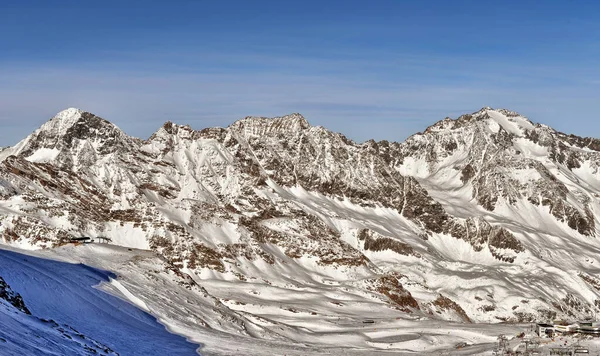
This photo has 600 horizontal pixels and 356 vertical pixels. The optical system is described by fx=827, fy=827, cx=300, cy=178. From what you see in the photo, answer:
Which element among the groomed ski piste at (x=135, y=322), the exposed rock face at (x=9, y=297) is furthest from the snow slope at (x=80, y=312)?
the exposed rock face at (x=9, y=297)

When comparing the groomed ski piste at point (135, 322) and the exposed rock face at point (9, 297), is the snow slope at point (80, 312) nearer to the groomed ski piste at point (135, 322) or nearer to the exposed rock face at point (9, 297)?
the groomed ski piste at point (135, 322)

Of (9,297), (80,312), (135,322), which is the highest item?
(9,297)

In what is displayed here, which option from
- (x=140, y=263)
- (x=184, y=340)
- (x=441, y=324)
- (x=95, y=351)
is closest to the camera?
(x=95, y=351)

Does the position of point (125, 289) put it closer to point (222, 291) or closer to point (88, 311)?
point (88, 311)

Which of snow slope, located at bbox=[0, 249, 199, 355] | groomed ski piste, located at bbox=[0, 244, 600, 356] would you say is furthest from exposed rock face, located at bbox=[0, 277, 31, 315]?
groomed ski piste, located at bbox=[0, 244, 600, 356]

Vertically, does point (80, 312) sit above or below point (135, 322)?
above

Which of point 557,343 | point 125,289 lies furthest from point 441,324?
point 125,289

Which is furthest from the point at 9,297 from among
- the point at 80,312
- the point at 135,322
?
the point at 135,322

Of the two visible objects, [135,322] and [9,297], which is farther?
→ [135,322]

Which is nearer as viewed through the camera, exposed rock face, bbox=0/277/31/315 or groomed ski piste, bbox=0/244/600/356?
groomed ski piste, bbox=0/244/600/356

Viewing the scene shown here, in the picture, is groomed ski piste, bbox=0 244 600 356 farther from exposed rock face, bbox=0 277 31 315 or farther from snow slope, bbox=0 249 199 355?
exposed rock face, bbox=0 277 31 315

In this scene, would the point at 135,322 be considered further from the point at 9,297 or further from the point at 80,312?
the point at 9,297
